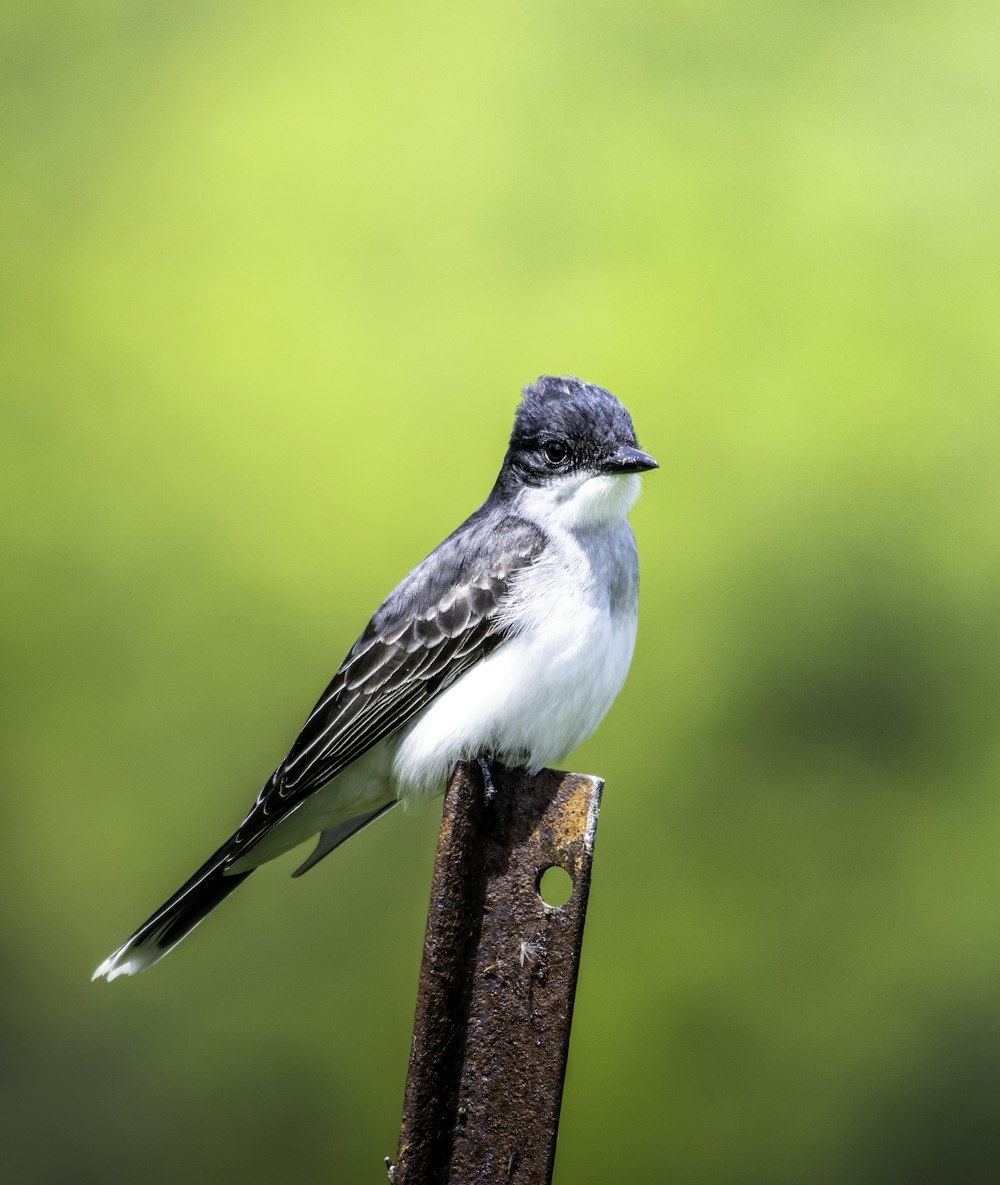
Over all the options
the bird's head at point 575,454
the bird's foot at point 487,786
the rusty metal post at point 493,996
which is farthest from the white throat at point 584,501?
the rusty metal post at point 493,996

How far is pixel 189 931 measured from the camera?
2.73 m

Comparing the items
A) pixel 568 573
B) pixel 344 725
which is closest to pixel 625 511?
pixel 568 573

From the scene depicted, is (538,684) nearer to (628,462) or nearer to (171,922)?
(628,462)

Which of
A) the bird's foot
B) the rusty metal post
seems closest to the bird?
the bird's foot

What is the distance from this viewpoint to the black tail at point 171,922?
2.64 metres

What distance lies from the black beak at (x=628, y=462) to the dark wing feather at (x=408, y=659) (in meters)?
0.24

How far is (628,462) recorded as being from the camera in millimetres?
2635

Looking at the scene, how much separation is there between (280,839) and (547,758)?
24.2 inches

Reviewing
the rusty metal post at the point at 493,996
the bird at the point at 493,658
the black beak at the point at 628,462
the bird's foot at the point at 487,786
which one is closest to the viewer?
the rusty metal post at the point at 493,996

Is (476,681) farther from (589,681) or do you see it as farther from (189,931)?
(189,931)

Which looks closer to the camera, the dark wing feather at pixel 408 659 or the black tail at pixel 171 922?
the black tail at pixel 171 922

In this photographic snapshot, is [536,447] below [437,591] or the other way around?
the other way around

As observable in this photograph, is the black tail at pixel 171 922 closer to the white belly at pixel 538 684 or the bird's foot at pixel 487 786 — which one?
the white belly at pixel 538 684

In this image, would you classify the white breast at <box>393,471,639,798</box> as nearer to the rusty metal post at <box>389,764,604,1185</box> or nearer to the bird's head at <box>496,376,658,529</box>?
the bird's head at <box>496,376,658,529</box>
